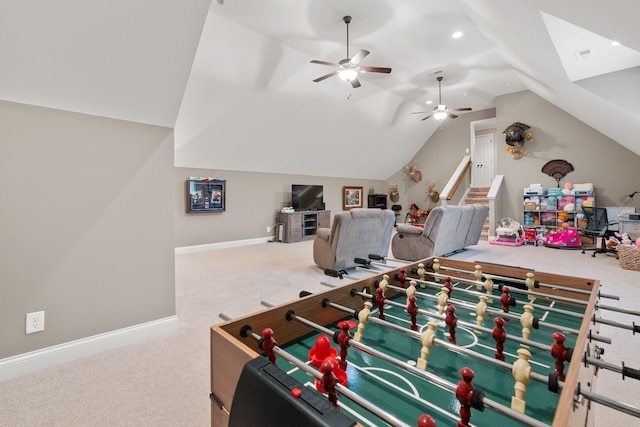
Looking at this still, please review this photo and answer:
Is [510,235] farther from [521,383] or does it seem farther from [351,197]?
[521,383]

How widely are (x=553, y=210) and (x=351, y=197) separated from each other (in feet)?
16.3

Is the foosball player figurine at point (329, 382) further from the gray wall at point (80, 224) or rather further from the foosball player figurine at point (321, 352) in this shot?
the gray wall at point (80, 224)

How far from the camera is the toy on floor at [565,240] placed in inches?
241

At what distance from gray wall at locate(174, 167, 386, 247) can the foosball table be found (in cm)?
532

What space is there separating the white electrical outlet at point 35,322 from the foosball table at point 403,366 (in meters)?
1.72

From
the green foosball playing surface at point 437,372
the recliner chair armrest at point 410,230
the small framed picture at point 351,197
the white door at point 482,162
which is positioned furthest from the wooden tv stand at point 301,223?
the green foosball playing surface at point 437,372

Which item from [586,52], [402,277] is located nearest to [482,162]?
[586,52]

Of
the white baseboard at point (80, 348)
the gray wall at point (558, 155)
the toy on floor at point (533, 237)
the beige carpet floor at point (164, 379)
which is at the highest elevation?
the gray wall at point (558, 155)

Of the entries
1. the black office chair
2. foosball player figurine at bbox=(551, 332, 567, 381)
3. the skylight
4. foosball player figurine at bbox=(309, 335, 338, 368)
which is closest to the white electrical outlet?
foosball player figurine at bbox=(309, 335, 338, 368)

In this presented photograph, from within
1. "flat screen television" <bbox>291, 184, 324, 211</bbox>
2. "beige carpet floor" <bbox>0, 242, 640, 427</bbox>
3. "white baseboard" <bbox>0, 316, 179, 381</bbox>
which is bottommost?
"beige carpet floor" <bbox>0, 242, 640, 427</bbox>

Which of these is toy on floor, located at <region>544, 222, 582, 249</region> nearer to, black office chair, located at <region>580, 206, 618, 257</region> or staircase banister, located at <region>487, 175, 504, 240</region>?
black office chair, located at <region>580, 206, 618, 257</region>

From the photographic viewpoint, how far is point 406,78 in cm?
636

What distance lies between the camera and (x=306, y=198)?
25.0 feet

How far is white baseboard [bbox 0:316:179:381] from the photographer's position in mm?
1775
